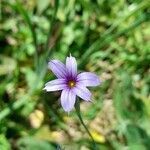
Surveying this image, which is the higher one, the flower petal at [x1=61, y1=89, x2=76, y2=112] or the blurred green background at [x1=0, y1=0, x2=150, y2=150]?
the blurred green background at [x1=0, y1=0, x2=150, y2=150]

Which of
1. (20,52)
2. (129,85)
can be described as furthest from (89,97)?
(20,52)

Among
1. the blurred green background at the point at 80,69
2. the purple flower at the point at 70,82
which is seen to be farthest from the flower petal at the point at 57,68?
the blurred green background at the point at 80,69

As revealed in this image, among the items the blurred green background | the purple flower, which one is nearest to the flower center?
the purple flower

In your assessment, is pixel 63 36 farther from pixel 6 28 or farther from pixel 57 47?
pixel 6 28

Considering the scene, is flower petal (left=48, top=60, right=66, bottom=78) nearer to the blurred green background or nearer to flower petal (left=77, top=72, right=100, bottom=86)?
flower petal (left=77, top=72, right=100, bottom=86)

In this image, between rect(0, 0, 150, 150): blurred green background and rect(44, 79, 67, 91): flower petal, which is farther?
rect(0, 0, 150, 150): blurred green background

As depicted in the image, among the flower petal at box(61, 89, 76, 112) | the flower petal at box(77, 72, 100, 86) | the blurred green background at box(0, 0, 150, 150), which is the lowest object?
the flower petal at box(61, 89, 76, 112)
